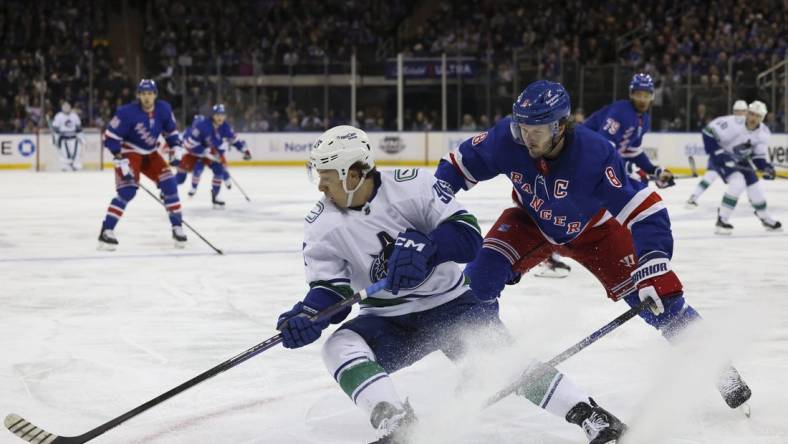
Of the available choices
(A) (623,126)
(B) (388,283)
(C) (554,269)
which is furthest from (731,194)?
(B) (388,283)

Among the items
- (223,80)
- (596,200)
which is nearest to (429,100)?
(223,80)

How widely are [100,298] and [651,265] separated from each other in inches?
141

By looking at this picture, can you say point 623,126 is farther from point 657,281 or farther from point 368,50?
point 368,50

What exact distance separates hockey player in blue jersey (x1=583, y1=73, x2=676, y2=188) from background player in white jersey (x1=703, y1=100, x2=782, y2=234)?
1490mm

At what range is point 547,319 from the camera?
5129 millimetres

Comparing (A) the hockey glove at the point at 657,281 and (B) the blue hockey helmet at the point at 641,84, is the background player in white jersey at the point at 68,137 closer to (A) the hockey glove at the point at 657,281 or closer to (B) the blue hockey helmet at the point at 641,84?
(B) the blue hockey helmet at the point at 641,84

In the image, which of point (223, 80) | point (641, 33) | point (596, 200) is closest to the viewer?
point (596, 200)

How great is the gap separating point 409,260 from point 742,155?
7142mm

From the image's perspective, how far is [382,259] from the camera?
290 centimetres

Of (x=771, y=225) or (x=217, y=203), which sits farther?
(x=217, y=203)

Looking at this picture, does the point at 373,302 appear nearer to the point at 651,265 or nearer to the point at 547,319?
the point at 651,265

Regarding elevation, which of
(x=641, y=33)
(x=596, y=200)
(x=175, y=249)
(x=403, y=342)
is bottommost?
(x=175, y=249)

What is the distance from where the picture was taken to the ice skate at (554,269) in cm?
643

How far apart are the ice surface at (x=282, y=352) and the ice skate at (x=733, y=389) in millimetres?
48
